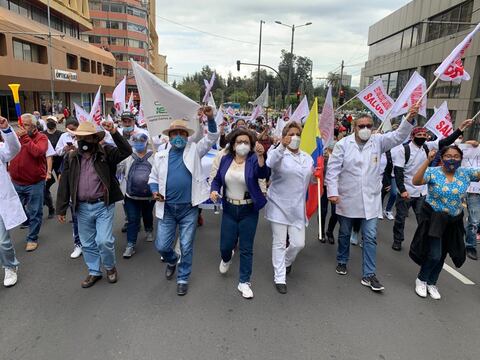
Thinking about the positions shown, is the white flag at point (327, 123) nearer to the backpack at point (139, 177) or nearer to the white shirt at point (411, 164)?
the white shirt at point (411, 164)

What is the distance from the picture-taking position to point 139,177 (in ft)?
16.4

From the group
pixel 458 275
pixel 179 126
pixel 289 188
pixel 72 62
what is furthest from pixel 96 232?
pixel 72 62

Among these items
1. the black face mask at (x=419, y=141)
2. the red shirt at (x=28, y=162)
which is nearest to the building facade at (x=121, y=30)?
the red shirt at (x=28, y=162)

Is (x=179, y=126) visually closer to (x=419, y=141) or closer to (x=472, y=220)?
(x=419, y=141)

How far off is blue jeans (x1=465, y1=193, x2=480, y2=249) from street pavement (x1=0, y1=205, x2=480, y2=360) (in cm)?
62

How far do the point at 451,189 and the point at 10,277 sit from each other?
4797mm

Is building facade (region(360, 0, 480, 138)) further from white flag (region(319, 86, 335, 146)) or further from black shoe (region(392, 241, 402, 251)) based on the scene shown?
black shoe (region(392, 241, 402, 251))

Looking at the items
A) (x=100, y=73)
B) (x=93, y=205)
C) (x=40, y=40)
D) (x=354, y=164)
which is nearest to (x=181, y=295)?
(x=93, y=205)

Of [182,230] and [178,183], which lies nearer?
[178,183]

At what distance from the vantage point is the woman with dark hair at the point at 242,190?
12.7 feet

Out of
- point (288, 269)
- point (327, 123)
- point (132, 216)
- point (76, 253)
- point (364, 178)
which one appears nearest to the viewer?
point (364, 178)

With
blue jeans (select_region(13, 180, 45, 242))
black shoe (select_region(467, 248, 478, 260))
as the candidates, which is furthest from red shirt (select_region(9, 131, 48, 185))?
black shoe (select_region(467, 248, 478, 260))

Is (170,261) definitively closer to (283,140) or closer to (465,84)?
(283,140)

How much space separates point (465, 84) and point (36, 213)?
2194 centimetres
